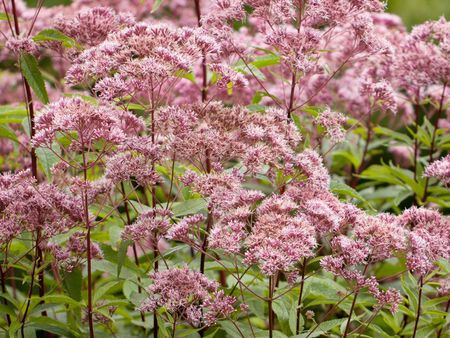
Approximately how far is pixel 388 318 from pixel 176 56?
5.75ft

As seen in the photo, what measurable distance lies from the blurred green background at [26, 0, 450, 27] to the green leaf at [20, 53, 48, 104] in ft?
27.6

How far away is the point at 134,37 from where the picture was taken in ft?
11.1

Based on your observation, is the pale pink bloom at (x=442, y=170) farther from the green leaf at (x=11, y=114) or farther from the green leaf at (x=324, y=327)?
the green leaf at (x=11, y=114)

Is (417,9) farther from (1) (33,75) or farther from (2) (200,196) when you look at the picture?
(1) (33,75)

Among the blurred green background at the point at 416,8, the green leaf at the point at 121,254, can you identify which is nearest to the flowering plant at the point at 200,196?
the green leaf at the point at 121,254

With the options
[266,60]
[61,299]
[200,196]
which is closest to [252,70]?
[266,60]

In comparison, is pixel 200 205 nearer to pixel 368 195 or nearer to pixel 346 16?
pixel 346 16

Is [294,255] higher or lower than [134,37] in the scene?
lower

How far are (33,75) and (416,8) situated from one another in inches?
386

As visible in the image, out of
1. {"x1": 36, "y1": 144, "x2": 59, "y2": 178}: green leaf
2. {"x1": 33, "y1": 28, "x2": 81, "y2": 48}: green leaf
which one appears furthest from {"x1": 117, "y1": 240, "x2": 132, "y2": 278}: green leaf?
{"x1": 33, "y1": 28, "x2": 81, "y2": 48}: green leaf

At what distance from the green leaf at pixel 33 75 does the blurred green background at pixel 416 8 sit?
Result: 27.6 feet

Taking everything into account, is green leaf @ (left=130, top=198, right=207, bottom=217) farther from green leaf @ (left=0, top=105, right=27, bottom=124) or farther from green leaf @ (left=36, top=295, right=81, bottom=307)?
green leaf @ (left=0, top=105, right=27, bottom=124)

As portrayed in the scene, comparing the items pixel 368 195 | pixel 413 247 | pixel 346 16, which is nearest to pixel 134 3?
pixel 368 195

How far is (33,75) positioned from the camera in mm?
3707
